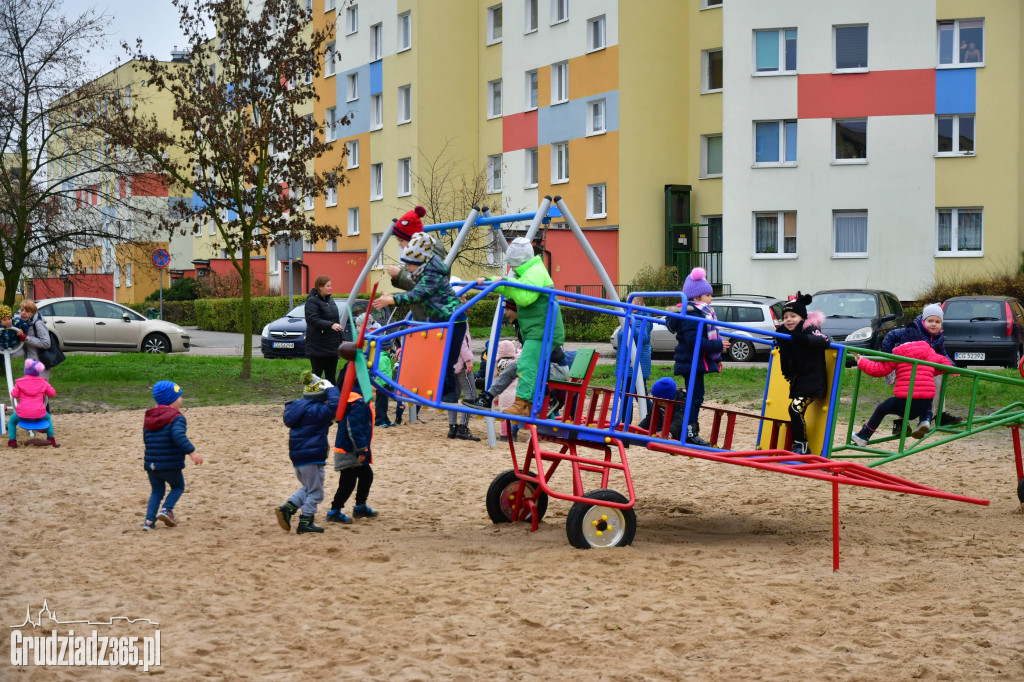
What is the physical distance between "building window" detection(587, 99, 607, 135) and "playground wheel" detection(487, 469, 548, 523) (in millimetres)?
28829

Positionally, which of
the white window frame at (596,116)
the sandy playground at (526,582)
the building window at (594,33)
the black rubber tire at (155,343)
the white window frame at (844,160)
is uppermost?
the building window at (594,33)

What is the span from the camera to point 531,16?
129ft

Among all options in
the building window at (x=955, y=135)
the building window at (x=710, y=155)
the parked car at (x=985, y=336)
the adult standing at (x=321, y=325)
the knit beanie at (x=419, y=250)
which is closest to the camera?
the knit beanie at (x=419, y=250)

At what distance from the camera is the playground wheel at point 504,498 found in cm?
899

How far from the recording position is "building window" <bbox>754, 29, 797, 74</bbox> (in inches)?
1336

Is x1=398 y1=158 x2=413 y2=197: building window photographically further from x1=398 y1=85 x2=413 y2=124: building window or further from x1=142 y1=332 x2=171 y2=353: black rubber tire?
x1=142 y1=332 x2=171 y2=353: black rubber tire

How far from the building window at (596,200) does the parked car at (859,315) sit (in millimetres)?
11892

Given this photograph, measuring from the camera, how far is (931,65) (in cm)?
3250

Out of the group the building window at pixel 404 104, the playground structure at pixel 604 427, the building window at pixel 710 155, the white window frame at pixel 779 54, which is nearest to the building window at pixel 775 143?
the white window frame at pixel 779 54

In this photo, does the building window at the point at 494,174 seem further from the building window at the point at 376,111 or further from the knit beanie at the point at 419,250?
the knit beanie at the point at 419,250

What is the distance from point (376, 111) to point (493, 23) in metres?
6.33

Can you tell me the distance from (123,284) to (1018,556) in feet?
204

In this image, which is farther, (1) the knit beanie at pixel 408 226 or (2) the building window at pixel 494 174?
(2) the building window at pixel 494 174

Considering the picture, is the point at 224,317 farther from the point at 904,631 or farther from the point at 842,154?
the point at 904,631
